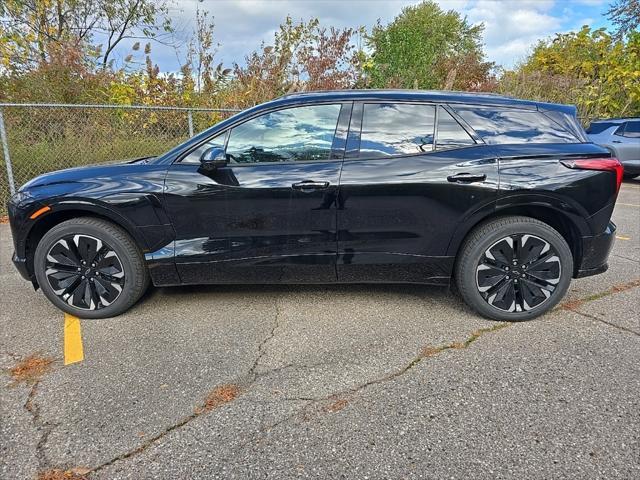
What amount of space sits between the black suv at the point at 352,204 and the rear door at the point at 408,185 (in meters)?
0.01

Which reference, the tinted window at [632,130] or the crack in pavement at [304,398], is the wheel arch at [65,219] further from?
the tinted window at [632,130]

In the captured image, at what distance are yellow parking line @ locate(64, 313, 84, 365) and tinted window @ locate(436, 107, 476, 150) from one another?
2907mm

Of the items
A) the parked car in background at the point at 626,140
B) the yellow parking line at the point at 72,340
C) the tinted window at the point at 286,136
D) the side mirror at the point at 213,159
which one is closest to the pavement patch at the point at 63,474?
the yellow parking line at the point at 72,340

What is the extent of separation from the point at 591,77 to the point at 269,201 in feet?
60.2

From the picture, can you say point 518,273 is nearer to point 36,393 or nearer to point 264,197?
point 264,197

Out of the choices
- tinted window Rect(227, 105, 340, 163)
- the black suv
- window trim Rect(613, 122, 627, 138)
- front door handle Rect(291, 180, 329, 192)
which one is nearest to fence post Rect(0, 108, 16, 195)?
the black suv

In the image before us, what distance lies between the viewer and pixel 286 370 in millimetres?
2568

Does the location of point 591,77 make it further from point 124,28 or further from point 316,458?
point 316,458

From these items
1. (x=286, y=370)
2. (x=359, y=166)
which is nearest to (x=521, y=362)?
(x=286, y=370)

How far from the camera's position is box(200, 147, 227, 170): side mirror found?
296 centimetres

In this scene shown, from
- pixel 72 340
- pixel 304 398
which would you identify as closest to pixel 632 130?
pixel 304 398

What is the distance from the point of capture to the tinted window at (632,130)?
10.3 metres

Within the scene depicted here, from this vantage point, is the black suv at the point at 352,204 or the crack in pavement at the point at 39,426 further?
the black suv at the point at 352,204

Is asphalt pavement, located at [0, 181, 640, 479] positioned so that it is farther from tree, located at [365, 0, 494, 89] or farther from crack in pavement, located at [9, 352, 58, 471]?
tree, located at [365, 0, 494, 89]
